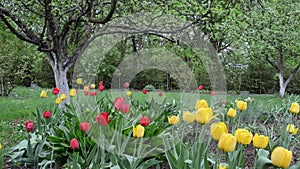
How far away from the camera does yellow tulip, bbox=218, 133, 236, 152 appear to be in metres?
1.15

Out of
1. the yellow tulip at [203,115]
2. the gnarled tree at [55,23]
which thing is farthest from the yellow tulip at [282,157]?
the gnarled tree at [55,23]

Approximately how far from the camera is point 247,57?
11609 mm

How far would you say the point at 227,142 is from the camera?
115 centimetres

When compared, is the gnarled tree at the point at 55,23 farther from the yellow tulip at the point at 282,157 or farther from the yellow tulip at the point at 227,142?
the yellow tulip at the point at 282,157

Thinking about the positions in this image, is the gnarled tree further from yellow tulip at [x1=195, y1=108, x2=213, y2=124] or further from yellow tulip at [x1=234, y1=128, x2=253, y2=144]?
yellow tulip at [x1=234, y1=128, x2=253, y2=144]

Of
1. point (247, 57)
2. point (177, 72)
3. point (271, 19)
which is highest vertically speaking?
point (271, 19)

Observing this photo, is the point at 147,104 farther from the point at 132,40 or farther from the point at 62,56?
the point at 62,56

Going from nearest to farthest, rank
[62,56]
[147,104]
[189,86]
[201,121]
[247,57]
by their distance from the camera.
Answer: [201,121], [189,86], [147,104], [62,56], [247,57]

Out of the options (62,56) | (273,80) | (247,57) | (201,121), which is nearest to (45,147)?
(201,121)

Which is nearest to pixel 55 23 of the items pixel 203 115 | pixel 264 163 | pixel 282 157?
pixel 203 115

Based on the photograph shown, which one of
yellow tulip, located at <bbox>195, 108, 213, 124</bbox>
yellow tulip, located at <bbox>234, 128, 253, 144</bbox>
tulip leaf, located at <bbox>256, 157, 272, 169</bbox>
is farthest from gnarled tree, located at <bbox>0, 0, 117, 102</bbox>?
tulip leaf, located at <bbox>256, 157, 272, 169</bbox>

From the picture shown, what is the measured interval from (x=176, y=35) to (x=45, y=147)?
2.14m

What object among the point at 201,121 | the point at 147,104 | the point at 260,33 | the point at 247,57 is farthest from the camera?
the point at 247,57

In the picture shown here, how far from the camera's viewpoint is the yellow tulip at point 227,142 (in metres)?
1.15
